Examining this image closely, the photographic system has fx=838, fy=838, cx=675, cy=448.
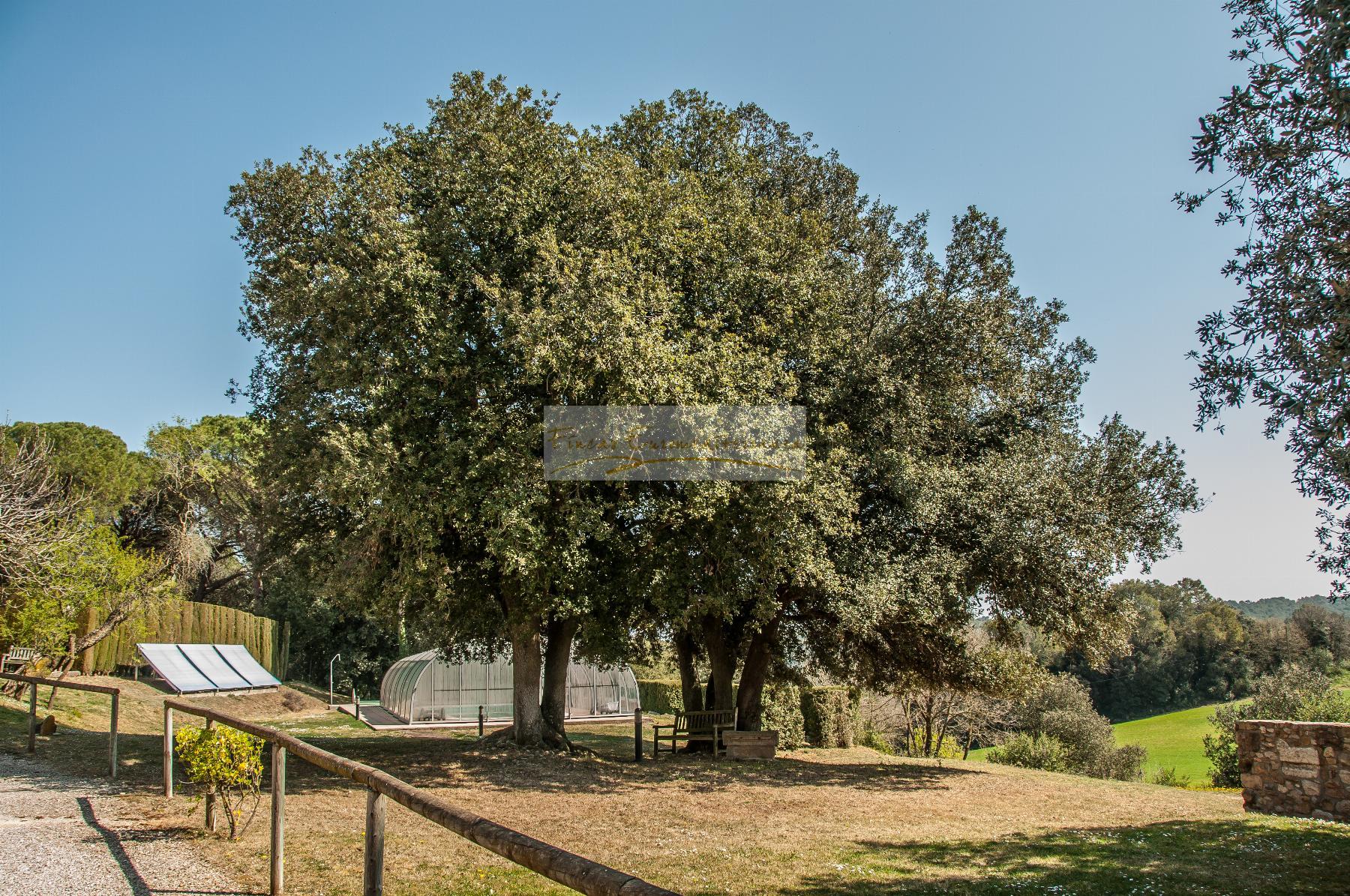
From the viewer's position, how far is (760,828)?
388 inches

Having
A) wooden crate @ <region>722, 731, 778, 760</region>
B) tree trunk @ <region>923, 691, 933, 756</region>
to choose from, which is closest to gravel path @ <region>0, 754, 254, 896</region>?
wooden crate @ <region>722, 731, 778, 760</region>

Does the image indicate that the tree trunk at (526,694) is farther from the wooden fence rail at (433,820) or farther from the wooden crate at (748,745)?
the wooden fence rail at (433,820)

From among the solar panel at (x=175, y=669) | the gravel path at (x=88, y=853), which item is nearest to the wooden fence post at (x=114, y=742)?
the gravel path at (x=88, y=853)

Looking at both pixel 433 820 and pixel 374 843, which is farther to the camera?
pixel 374 843

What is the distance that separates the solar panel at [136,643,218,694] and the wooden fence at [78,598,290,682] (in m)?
1.83

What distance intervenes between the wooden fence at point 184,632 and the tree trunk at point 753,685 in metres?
15.1

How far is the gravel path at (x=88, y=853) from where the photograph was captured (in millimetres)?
5633

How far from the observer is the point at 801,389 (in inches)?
624

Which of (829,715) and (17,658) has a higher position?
(17,658)

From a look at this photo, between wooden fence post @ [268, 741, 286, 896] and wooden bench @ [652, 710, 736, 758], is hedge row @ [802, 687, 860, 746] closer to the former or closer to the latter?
wooden bench @ [652, 710, 736, 758]

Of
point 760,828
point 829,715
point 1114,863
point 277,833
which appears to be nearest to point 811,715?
point 829,715

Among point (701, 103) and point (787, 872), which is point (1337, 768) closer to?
point (787, 872)

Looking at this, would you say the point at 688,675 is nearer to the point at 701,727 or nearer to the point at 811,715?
the point at 701,727

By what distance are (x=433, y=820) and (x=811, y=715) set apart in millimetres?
21542
